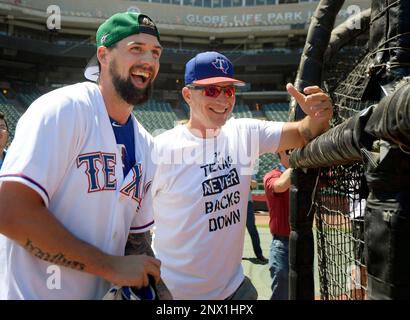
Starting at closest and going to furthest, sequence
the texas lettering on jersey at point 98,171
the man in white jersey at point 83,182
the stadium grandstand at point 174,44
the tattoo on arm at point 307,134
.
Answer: the man in white jersey at point 83,182
the texas lettering on jersey at point 98,171
the tattoo on arm at point 307,134
the stadium grandstand at point 174,44

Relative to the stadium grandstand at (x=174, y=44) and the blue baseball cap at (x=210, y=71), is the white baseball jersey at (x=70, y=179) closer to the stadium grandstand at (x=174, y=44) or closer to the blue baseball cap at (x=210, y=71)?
the blue baseball cap at (x=210, y=71)

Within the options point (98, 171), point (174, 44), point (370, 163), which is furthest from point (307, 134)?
point (174, 44)

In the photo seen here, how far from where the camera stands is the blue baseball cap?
2449 millimetres

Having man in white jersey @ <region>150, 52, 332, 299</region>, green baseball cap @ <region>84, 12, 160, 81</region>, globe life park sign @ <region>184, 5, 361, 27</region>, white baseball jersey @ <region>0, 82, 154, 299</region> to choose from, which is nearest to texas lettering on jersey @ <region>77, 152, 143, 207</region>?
white baseball jersey @ <region>0, 82, 154, 299</region>

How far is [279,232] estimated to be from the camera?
3799 mm

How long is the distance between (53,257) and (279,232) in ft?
9.36

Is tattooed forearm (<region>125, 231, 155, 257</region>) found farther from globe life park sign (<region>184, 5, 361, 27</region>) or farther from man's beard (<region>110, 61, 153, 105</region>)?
globe life park sign (<region>184, 5, 361, 27</region>)

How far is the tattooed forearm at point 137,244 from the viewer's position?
1.60 meters

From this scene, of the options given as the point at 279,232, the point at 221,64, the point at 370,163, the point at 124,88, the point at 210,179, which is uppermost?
the point at 221,64

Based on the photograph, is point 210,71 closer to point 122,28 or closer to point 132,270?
point 122,28

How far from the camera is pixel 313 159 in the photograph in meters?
1.99

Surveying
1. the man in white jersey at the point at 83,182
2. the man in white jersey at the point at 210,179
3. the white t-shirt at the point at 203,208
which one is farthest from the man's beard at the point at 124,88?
the white t-shirt at the point at 203,208

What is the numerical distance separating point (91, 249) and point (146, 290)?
0.24 metres

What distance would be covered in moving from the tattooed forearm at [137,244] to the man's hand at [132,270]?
0.26m
